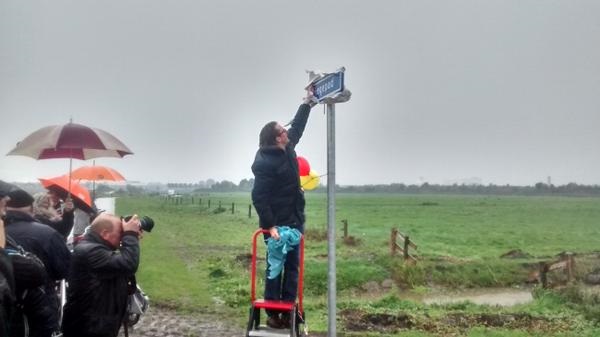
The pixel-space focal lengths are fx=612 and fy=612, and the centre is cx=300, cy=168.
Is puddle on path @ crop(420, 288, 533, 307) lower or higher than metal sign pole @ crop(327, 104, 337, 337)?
lower

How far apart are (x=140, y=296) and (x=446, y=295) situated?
13.8m

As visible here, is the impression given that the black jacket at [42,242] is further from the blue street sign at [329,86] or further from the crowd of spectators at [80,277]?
the blue street sign at [329,86]

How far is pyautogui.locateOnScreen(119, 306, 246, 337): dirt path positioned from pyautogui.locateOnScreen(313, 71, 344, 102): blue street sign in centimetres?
427

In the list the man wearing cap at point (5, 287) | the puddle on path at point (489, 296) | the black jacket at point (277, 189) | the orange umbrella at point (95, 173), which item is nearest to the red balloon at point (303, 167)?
the black jacket at point (277, 189)

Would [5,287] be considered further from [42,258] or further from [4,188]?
[42,258]

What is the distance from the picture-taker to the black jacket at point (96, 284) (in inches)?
174

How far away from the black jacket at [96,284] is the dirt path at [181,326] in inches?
140

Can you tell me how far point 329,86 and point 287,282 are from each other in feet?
6.05

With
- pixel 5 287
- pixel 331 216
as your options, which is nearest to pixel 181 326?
pixel 331 216

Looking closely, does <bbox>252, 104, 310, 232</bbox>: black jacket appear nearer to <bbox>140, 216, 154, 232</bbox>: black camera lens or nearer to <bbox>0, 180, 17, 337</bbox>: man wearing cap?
<bbox>140, 216, 154, 232</bbox>: black camera lens

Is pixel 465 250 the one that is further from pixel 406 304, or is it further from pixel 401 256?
pixel 406 304

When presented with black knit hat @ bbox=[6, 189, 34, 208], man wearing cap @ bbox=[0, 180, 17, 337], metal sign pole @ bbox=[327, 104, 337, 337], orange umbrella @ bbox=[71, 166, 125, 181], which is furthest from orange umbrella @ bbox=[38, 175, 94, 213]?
orange umbrella @ bbox=[71, 166, 125, 181]

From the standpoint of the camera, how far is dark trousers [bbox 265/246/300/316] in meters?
5.44

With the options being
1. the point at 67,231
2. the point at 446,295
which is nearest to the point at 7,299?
the point at 67,231
